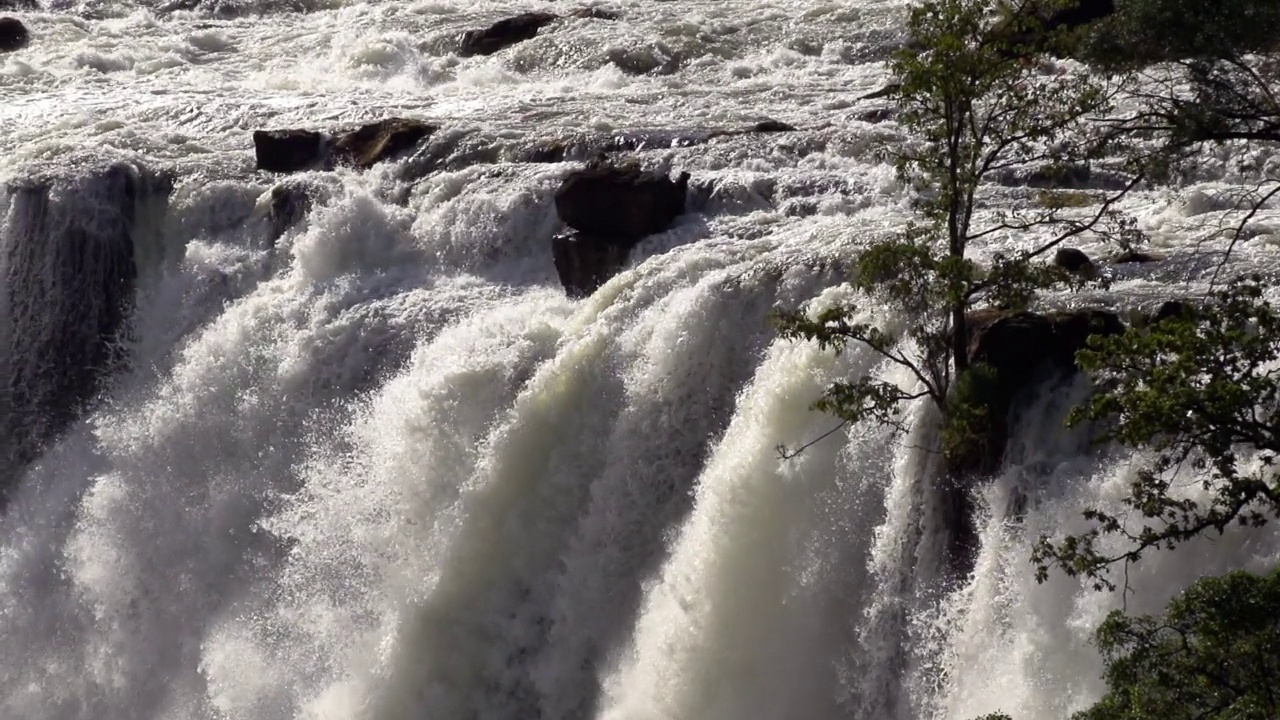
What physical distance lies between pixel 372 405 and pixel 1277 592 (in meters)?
11.3

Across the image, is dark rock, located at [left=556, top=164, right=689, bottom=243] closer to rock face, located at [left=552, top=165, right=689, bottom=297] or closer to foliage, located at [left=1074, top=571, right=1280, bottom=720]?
rock face, located at [left=552, top=165, right=689, bottom=297]

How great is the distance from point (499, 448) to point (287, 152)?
8.09 m

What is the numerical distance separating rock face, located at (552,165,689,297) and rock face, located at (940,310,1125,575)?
5.69 m

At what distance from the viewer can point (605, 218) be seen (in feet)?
58.3

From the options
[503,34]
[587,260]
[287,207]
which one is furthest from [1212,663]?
[503,34]

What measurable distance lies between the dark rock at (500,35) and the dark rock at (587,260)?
11.7 m

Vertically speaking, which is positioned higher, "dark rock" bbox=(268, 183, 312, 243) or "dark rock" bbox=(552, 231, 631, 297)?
"dark rock" bbox=(552, 231, 631, 297)

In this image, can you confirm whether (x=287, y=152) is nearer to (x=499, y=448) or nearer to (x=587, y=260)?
(x=587, y=260)

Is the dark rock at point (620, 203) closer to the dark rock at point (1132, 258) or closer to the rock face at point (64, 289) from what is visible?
the dark rock at point (1132, 258)

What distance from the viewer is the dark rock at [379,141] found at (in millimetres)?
21531

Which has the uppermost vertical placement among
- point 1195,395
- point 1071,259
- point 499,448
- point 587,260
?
point 1195,395

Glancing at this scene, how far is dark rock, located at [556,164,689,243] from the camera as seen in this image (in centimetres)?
1762

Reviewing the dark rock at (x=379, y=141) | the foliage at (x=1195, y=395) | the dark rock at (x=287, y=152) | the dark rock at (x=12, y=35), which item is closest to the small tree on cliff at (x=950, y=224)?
the foliage at (x=1195, y=395)

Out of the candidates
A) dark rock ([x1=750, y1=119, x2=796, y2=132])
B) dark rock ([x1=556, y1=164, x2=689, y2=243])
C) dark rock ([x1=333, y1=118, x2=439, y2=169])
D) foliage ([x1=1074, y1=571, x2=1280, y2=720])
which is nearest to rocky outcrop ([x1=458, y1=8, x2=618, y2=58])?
dark rock ([x1=333, y1=118, x2=439, y2=169])
